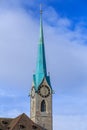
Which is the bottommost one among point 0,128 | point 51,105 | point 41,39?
point 0,128

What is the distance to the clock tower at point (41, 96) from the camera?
349ft

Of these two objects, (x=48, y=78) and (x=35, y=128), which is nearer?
(x=35, y=128)

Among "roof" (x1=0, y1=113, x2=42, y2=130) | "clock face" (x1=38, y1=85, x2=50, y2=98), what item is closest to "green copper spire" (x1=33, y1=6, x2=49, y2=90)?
"clock face" (x1=38, y1=85, x2=50, y2=98)

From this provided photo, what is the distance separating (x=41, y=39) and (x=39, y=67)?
266 inches

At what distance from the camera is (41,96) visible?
108 m

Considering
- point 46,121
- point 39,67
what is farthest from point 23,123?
point 39,67

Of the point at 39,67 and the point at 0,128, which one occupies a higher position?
the point at 39,67

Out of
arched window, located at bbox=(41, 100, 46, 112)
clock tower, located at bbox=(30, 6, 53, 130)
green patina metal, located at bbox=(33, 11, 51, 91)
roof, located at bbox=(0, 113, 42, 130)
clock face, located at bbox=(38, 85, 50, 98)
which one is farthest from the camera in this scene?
green patina metal, located at bbox=(33, 11, 51, 91)

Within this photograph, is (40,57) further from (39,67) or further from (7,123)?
(7,123)

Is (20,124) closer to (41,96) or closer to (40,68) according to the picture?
(41,96)

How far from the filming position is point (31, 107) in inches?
4331

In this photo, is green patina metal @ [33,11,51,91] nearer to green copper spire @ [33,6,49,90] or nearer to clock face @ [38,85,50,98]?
green copper spire @ [33,6,49,90]

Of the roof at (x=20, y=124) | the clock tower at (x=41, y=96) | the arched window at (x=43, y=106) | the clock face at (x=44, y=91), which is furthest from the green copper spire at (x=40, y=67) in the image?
the roof at (x=20, y=124)

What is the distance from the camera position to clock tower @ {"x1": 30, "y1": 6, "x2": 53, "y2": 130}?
106m
